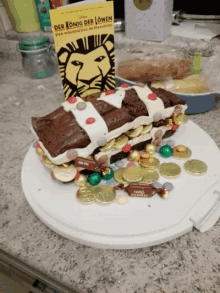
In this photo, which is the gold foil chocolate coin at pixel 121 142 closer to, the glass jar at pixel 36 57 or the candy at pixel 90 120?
the candy at pixel 90 120

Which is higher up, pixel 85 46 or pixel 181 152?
pixel 85 46

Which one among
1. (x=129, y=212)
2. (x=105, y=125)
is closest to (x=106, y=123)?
(x=105, y=125)

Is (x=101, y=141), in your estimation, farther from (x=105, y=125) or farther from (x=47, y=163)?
(x=47, y=163)

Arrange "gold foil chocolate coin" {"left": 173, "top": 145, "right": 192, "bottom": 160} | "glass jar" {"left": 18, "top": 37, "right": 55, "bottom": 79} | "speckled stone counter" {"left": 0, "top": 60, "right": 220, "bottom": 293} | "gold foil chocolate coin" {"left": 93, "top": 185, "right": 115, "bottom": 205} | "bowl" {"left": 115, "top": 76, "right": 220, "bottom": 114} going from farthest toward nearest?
"glass jar" {"left": 18, "top": 37, "right": 55, "bottom": 79}
"bowl" {"left": 115, "top": 76, "right": 220, "bottom": 114}
"gold foil chocolate coin" {"left": 173, "top": 145, "right": 192, "bottom": 160}
"gold foil chocolate coin" {"left": 93, "top": 185, "right": 115, "bottom": 205}
"speckled stone counter" {"left": 0, "top": 60, "right": 220, "bottom": 293}

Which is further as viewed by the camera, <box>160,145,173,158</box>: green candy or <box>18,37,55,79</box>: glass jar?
<box>18,37,55,79</box>: glass jar

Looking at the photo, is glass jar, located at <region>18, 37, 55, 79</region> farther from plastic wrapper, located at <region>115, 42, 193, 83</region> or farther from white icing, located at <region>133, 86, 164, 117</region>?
white icing, located at <region>133, 86, 164, 117</region>

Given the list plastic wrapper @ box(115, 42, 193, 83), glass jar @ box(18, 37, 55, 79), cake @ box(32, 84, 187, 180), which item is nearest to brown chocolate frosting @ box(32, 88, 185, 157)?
cake @ box(32, 84, 187, 180)

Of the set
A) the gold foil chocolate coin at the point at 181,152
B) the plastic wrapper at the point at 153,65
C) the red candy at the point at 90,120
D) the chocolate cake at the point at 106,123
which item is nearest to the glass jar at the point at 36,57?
the plastic wrapper at the point at 153,65
